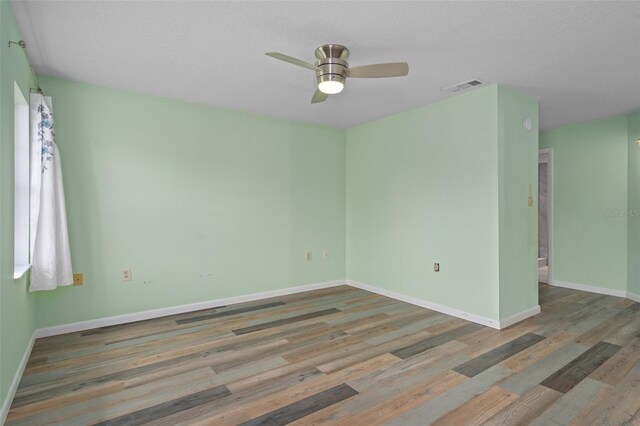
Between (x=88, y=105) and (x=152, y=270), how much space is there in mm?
1652

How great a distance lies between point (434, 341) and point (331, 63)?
2.34 metres

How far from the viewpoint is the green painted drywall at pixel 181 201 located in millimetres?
3164

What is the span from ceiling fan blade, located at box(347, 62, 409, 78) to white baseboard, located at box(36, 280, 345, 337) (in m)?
2.82

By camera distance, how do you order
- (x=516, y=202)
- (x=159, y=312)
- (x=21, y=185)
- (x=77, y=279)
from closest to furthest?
(x=21, y=185) → (x=77, y=279) → (x=516, y=202) → (x=159, y=312)

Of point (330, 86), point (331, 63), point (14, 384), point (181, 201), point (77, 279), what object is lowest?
point (14, 384)

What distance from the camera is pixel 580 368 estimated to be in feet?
7.97

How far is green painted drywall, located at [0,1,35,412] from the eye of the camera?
5.93 feet

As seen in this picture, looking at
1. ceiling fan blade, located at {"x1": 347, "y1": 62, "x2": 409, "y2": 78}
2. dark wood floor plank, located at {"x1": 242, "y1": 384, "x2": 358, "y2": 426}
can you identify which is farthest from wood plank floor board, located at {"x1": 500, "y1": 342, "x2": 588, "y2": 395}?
ceiling fan blade, located at {"x1": 347, "y1": 62, "x2": 409, "y2": 78}

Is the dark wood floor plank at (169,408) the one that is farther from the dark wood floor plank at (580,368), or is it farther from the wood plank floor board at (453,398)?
the dark wood floor plank at (580,368)

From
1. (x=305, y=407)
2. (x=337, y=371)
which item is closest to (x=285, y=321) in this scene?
(x=337, y=371)

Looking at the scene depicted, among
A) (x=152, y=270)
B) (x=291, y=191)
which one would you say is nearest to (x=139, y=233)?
(x=152, y=270)

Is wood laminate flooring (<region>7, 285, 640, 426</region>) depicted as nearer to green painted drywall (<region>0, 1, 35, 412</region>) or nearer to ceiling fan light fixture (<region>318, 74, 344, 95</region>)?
green painted drywall (<region>0, 1, 35, 412</region>)

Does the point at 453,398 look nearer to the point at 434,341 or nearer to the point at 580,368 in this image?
the point at 434,341

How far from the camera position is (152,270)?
3506 millimetres
